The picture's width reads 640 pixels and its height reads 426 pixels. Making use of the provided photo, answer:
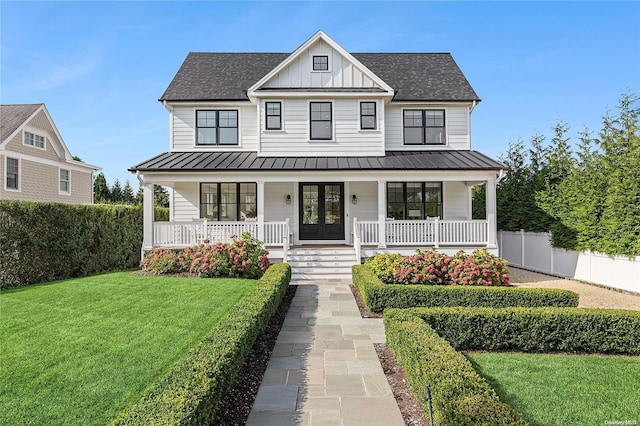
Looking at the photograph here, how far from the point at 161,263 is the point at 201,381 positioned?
30.2 ft

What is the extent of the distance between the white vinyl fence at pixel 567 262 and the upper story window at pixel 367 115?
8.31 meters

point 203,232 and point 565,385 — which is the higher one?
point 203,232

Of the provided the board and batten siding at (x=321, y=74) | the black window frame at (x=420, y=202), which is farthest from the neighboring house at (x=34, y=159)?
the black window frame at (x=420, y=202)

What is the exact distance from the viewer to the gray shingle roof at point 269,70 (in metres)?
15.2

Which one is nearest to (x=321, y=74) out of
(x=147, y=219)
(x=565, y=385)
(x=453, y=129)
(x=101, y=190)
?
(x=453, y=129)

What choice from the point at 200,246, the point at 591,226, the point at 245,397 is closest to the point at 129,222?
the point at 200,246

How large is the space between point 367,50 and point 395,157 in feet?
25.6

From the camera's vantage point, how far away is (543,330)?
5.75m

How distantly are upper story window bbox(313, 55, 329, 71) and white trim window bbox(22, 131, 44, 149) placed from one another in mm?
16916

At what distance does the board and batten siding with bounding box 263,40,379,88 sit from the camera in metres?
14.3

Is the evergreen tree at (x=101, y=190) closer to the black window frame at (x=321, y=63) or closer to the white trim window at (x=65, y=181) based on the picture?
the white trim window at (x=65, y=181)

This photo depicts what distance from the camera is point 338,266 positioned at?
12.6 metres

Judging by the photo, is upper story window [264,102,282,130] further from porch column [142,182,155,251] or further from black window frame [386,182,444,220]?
black window frame [386,182,444,220]

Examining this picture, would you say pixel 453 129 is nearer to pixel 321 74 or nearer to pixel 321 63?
pixel 321 74
